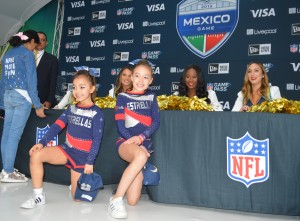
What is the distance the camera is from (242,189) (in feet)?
7.00

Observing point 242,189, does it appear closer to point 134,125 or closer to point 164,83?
point 134,125

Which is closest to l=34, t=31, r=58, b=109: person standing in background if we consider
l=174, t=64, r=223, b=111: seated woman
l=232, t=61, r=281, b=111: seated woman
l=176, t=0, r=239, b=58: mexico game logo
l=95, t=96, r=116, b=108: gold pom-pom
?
l=95, t=96, r=116, b=108: gold pom-pom

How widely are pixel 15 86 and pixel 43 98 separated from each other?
54cm

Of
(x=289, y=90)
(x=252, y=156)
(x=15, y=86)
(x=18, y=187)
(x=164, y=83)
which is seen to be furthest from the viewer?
(x=164, y=83)

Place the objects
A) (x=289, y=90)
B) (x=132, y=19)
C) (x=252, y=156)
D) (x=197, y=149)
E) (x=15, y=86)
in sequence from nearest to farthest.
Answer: (x=252, y=156), (x=197, y=149), (x=15, y=86), (x=289, y=90), (x=132, y=19)

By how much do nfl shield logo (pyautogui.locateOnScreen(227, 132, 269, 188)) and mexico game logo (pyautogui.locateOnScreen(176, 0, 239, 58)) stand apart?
11.1 ft

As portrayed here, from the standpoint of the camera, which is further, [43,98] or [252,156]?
[43,98]

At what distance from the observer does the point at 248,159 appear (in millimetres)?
2084

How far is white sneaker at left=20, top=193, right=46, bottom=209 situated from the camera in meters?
2.08

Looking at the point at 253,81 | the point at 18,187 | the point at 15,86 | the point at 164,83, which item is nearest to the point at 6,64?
the point at 15,86

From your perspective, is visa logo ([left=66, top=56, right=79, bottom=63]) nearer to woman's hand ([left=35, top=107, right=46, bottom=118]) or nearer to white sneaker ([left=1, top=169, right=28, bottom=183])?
woman's hand ([left=35, top=107, right=46, bottom=118])

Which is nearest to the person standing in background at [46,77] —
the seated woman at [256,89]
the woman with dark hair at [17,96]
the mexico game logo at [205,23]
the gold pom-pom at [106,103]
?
the woman with dark hair at [17,96]

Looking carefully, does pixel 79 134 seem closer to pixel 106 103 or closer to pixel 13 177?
pixel 106 103

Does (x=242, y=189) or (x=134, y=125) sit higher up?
(x=134, y=125)
